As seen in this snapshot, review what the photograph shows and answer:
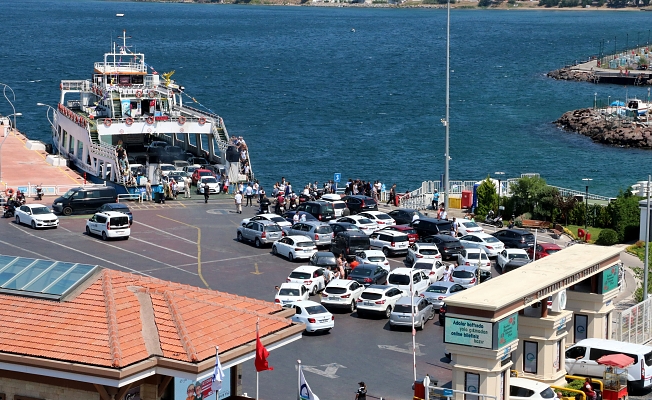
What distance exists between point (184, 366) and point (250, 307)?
150 inches

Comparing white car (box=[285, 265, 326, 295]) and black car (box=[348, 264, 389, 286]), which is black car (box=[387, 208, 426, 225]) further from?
white car (box=[285, 265, 326, 295])

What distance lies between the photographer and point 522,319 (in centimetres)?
2923

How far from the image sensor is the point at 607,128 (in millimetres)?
109375

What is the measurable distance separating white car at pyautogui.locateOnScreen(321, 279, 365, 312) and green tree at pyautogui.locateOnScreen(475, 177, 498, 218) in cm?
1911

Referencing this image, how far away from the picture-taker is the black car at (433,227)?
5147cm

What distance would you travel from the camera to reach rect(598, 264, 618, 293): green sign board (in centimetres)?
3183

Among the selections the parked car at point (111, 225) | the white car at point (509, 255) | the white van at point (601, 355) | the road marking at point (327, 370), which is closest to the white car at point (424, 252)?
the white car at point (509, 255)

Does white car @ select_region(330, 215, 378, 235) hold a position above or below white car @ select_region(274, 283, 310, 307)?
below

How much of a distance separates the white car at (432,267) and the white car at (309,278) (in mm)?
4662

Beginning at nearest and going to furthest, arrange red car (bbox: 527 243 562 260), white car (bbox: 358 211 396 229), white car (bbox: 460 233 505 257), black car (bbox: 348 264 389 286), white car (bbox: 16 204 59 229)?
black car (bbox: 348 264 389 286) → red car (bbox: 527 243 562 260) → white car (bbox: 460 233 505 257) → white car (bbox: 16 204 59 229) → white car (bbox: 358 211 396 229)

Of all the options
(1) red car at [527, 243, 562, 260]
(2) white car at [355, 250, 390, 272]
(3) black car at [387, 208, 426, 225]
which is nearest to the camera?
(2) white car at [355, 250, 390, 272]

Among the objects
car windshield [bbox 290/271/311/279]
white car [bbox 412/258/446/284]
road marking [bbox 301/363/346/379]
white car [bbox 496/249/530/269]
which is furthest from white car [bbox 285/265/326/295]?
white car [bbox 496/249/530/269]

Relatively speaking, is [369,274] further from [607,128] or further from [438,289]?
[607,128]

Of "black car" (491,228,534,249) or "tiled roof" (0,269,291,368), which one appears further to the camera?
"black car" (491,228,534,249)
